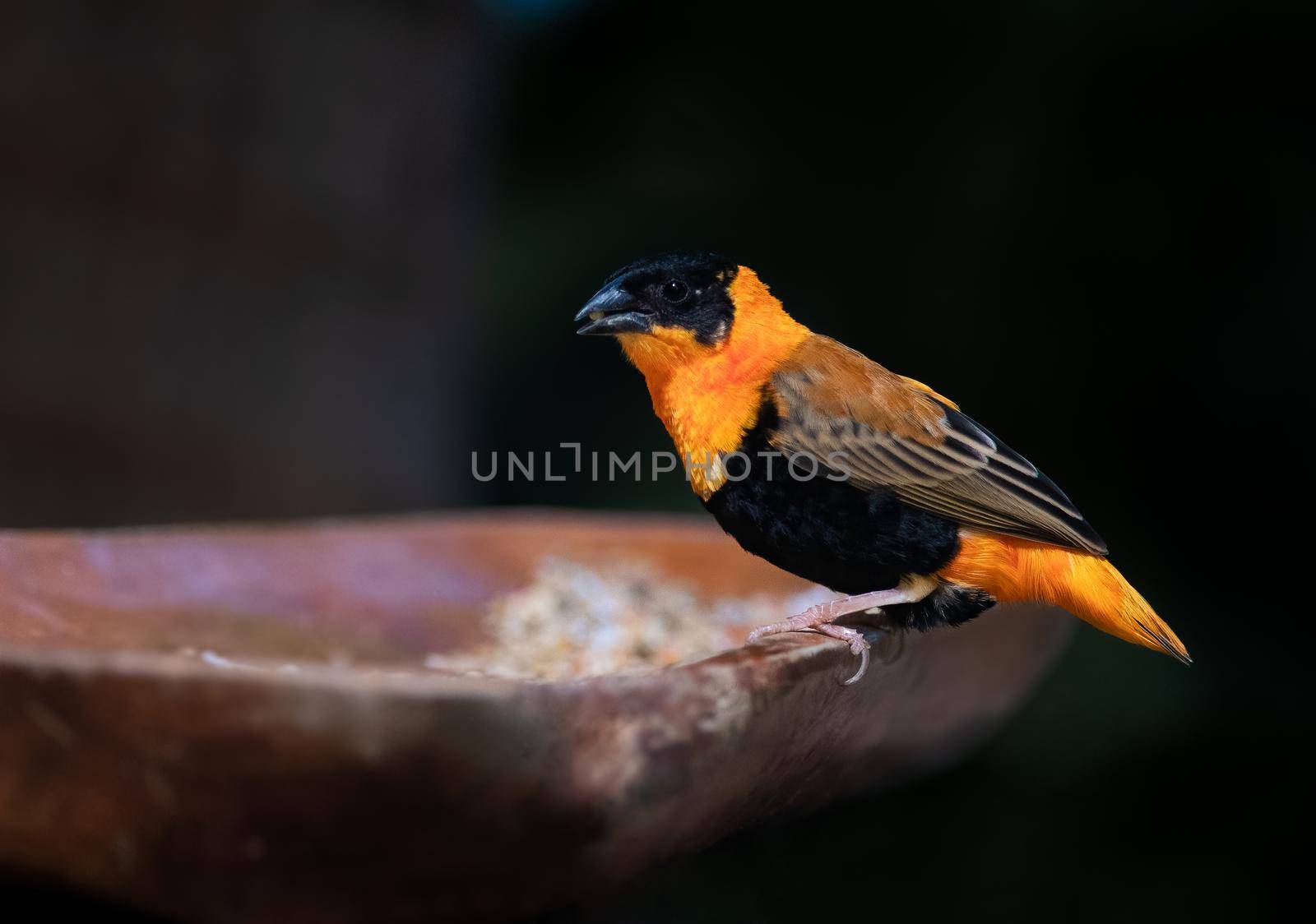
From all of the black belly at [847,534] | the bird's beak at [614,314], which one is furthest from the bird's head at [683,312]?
Result: the black belly at [847,534]

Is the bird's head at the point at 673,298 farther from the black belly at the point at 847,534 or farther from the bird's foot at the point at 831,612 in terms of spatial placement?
the bird's foot at the point at 831,612

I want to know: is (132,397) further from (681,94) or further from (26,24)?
(681,94)

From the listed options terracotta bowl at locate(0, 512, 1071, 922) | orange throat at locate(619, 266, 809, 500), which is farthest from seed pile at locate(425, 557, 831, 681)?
terracotta bowl at locate(0, 512, 1071, 922)

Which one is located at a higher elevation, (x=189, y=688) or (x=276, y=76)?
(x=276, y=76)

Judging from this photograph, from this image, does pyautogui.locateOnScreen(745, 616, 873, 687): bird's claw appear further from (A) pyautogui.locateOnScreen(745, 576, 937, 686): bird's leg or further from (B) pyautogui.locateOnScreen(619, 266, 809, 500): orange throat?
(B) pyautogui.locateOnScreen(619, 266, 809, 500): orange throat

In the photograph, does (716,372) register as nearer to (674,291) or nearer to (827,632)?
(674,291)

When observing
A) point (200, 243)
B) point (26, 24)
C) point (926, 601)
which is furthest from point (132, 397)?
point (926, 601)
